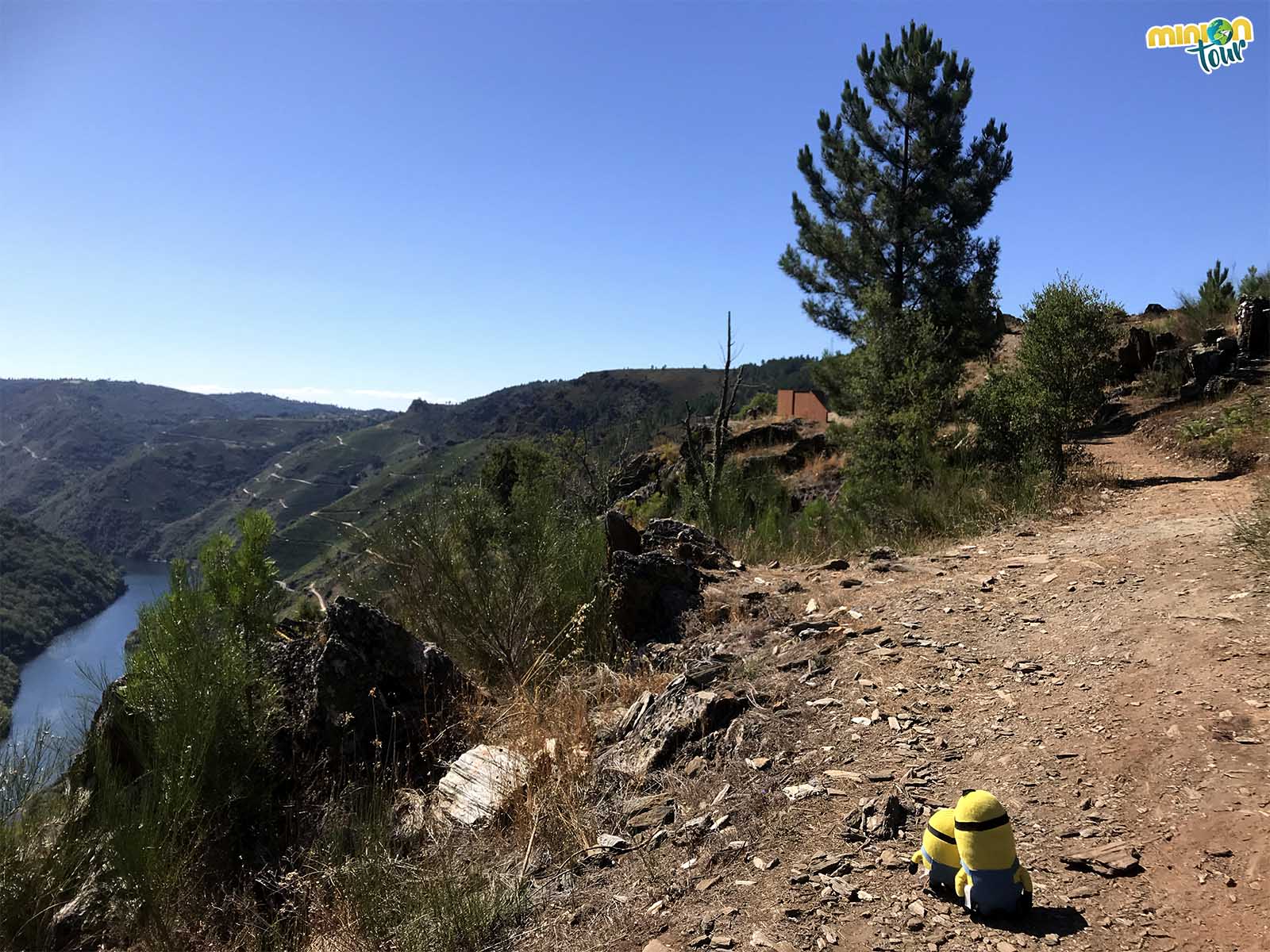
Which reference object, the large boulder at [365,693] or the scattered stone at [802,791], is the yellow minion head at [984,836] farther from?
the large boulder at [365,693]

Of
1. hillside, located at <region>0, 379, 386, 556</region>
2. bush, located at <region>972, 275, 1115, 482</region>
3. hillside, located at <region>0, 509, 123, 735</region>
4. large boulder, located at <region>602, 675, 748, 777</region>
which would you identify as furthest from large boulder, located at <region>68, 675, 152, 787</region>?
hillside, located at <region>0, 379, 386, 556</region>

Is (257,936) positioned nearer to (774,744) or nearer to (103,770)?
(103,770)

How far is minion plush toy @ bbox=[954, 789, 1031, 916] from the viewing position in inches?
84.1

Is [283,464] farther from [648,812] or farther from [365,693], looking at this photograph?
[648,812]

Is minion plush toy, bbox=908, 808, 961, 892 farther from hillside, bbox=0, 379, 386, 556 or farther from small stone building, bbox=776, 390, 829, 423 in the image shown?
hillside, bbox=0, 379, 386, 556

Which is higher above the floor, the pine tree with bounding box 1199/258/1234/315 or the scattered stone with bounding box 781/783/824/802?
the pine tree with bounding box 1199/258/1234/315

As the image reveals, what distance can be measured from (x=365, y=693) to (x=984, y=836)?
384 cm

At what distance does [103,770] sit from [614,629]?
11.7 ft

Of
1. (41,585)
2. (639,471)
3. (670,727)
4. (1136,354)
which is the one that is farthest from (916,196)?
(41,585)

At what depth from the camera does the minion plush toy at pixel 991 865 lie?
7.01ft

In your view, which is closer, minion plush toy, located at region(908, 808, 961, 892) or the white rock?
minion plush toy, located at region(908, 808, 961, 892)

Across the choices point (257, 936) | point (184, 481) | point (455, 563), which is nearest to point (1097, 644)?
point (257, 936)

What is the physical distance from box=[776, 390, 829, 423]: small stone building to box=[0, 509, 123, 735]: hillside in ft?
178

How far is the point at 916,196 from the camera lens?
18.9 m
